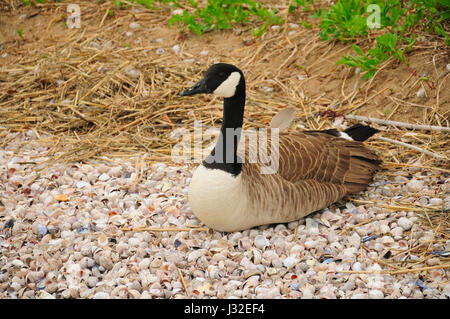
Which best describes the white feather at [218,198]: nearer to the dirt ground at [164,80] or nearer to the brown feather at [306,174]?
the brown feather at [306,174]

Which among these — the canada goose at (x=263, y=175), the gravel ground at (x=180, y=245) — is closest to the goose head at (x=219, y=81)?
the canada goose at (x=263, y=175)

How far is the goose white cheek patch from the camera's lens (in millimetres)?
2857

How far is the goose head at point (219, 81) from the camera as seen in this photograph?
2.81m

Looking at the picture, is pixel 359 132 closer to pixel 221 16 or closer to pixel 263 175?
pixel 263 175

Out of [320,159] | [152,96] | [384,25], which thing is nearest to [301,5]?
[384,25]

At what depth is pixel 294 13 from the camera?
5492 millimetres

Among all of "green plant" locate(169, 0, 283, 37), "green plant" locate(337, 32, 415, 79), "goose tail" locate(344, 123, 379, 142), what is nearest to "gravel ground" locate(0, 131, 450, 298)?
"goose tail" locate(344, 123, 379, 142)

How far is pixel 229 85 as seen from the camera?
2.88 meters

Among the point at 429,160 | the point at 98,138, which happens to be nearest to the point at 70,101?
the point at 98,138

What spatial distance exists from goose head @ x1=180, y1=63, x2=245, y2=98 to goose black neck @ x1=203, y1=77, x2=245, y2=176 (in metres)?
0.05

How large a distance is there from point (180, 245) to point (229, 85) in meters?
1.02

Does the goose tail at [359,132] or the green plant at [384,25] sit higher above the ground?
the green plant at [384,25]

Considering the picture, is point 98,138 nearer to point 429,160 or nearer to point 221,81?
point 221,81

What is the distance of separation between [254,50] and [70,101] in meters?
1.96
